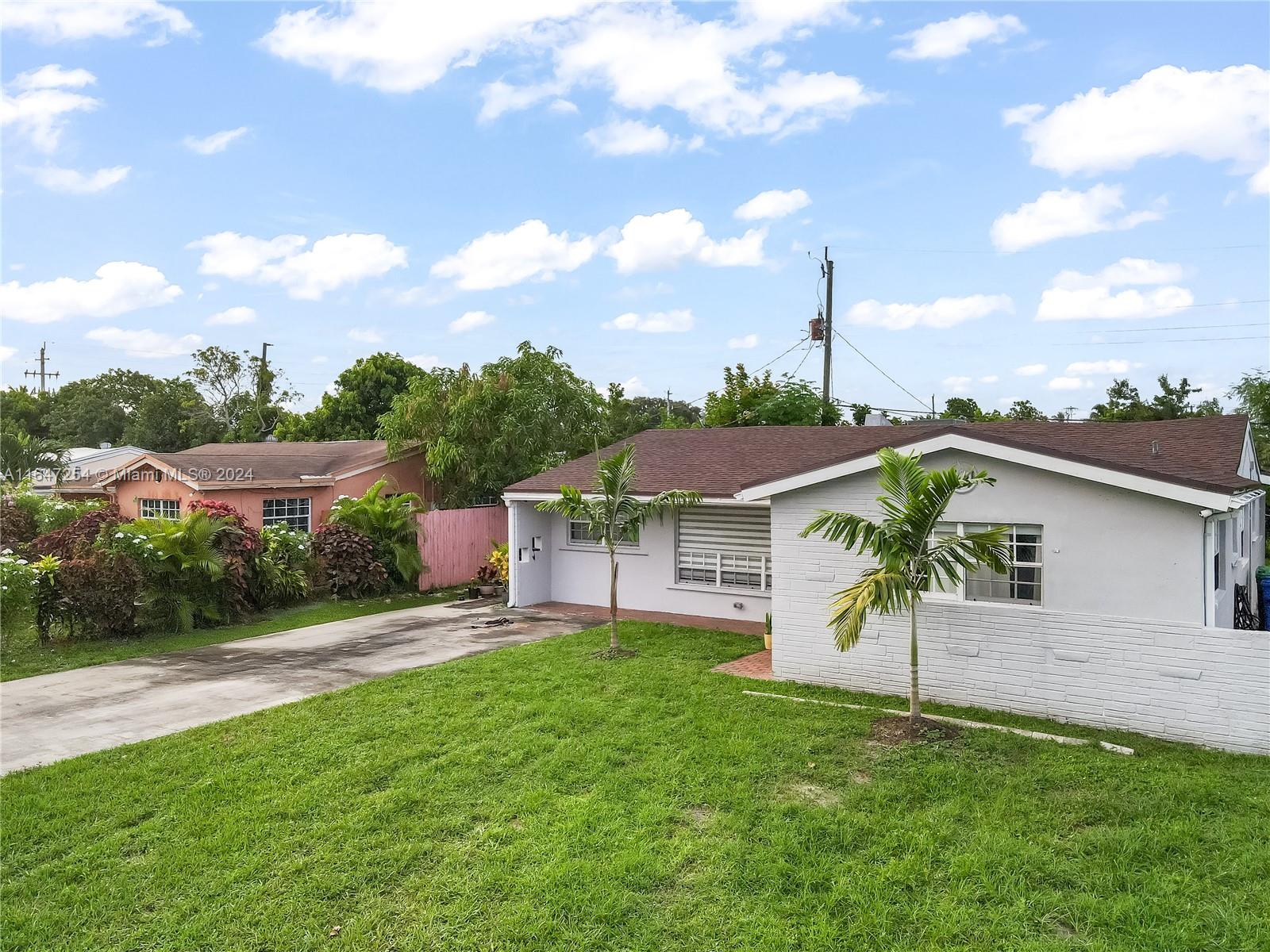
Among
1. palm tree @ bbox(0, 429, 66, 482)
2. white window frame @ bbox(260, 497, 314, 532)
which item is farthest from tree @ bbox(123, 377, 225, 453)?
white window frame @ bbox(260, 497, 314, 532)

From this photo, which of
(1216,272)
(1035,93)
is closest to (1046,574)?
(1035,93)

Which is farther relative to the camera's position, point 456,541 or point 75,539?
point 456,541

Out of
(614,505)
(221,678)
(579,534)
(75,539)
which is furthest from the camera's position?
(579,534)

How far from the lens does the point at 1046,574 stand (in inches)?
318

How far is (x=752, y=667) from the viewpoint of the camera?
10.3 metres

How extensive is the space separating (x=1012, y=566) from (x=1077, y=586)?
0.65m

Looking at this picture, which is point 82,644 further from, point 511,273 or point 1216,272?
point 1216,272

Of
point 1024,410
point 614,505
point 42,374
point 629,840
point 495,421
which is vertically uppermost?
point 42,374

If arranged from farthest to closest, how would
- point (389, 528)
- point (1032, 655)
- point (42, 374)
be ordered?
point (42, 374), point (389, 528), point (1032, 655)

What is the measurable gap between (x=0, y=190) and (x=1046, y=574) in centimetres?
1307

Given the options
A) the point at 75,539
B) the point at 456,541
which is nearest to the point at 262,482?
the point at 456,541

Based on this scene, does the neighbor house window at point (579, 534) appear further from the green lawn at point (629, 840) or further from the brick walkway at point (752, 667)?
the green lawn at point (629, 840)

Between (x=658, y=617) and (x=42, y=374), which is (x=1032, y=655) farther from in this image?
(x=42, y=374)

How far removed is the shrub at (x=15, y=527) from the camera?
19.8 metres
